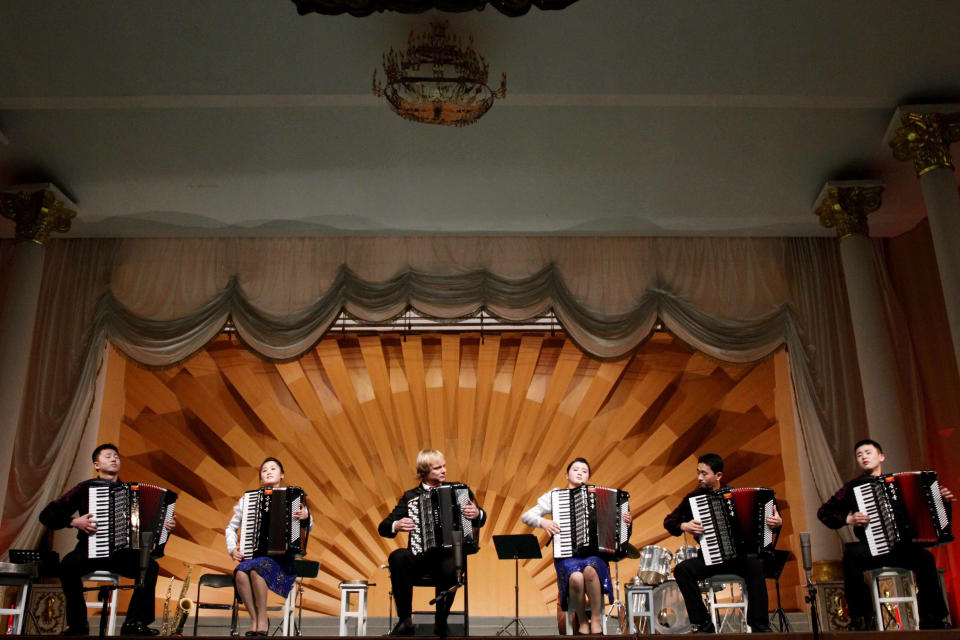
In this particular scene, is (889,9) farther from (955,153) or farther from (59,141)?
(59,141)

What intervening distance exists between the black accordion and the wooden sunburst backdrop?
317 centimetres

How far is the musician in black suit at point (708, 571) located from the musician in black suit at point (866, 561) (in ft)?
1.44

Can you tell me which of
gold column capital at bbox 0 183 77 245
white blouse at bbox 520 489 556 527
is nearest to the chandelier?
white blouse at bbox 520 489 556 527

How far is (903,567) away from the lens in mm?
5012

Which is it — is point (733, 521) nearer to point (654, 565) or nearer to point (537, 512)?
point (537, 512)

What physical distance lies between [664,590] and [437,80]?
4540 millimetres

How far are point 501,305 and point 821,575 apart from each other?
3175 mm

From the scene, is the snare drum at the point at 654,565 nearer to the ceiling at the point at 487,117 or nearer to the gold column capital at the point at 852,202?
the ceiling at the point at 487,117

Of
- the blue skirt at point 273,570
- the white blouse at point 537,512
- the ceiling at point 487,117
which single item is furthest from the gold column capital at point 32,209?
the white blouse at point 537,512

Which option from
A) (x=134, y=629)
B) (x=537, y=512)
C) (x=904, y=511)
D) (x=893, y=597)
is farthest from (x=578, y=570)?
(x=134, y=629)

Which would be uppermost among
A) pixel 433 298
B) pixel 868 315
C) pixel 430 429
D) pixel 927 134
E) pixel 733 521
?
pixel 927 134

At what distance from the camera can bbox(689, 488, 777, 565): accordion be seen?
508 centimetres

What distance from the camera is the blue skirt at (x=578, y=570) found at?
504cm

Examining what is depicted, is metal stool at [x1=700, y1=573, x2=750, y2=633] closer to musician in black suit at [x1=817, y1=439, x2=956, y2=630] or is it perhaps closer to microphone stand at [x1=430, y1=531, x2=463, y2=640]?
musician in black suit at [x1=817, y1=439, x2=956, y2=630]
